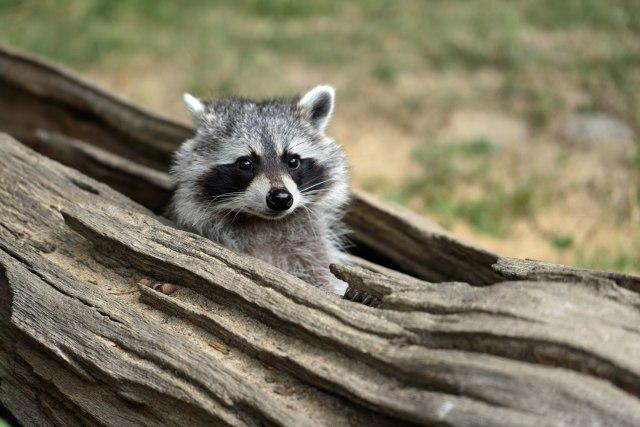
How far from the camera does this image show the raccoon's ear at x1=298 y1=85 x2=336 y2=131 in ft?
13.5

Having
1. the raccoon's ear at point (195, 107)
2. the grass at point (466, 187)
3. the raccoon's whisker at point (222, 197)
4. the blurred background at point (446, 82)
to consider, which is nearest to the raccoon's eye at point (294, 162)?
the raccoon's whisker at point (222, 197)

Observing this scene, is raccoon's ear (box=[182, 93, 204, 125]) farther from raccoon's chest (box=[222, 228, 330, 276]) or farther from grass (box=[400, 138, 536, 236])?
grass (box=[400, 138, 536, 236])

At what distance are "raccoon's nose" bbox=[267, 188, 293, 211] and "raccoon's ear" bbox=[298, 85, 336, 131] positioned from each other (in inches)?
31.6

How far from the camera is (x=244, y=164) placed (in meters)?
3.76

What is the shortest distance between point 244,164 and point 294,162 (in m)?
0.27

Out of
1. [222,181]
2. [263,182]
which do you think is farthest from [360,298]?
[222,181]

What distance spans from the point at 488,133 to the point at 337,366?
16.3 ft

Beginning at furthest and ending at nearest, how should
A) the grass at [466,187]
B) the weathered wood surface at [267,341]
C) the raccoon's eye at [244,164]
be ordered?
the grass at [466,187] → the raccoon's eye at [244,164] → the weathered wood surface at [267,341]

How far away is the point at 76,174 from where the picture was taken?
3.96 m

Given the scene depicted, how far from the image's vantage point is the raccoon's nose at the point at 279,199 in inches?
137

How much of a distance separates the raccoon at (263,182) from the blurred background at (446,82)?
1.50m

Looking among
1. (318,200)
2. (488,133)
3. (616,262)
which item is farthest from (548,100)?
(318,200)

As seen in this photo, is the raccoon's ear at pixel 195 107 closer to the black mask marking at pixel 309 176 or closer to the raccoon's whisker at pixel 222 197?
the raccoon's whisker at pixel 222 197

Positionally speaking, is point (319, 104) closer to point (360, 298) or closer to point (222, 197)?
point (222, 197)
